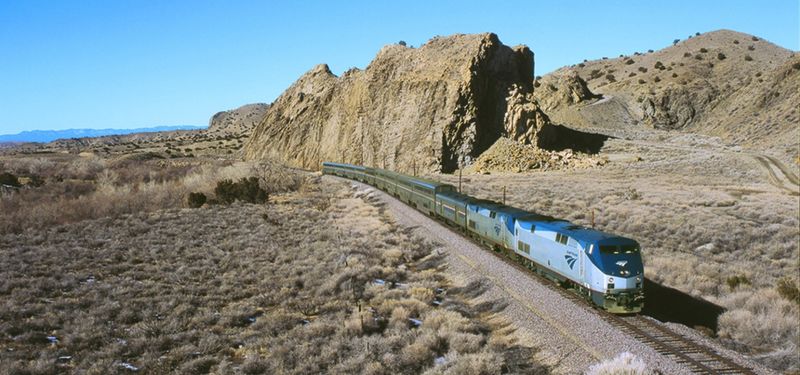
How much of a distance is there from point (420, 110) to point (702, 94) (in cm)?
6565

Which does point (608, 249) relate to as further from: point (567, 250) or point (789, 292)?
point (789, 292)

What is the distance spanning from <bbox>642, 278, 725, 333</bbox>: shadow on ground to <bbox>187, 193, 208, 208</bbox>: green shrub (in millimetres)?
33726

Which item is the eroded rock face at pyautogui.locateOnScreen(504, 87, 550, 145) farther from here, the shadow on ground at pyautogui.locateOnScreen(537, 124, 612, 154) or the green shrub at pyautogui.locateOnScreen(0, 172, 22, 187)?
the green shrub at pyautogui.locateOnScreen(0, 172, 22, 187)

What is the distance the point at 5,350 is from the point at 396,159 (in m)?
60.1

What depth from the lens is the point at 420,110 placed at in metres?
71.4

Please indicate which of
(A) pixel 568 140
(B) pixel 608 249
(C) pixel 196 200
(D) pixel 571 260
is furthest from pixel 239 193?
(A) pixel 568 140

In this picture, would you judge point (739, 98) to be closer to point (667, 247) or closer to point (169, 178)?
point (667, 247)

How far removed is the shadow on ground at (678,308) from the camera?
1675 cm

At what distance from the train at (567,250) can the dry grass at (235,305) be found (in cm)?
336

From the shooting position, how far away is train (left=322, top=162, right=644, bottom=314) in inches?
631

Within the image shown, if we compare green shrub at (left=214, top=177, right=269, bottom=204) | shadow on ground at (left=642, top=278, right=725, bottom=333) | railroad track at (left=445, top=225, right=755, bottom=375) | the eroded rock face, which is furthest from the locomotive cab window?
the eroded rock face

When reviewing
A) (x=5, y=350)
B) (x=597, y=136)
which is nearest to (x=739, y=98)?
(x=597, y=136)

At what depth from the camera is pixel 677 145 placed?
3135 inches

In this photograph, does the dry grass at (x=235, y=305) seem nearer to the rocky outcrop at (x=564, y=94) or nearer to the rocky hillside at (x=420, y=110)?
the rocky hillside at (x=420, y=110)
